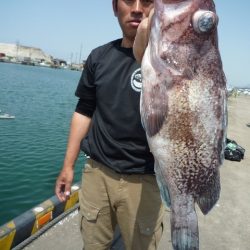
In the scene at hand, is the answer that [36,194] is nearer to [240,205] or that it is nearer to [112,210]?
[240,205]

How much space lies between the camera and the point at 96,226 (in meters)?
3.20

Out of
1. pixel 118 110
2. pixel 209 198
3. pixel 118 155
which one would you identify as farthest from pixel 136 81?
pixel 209 198

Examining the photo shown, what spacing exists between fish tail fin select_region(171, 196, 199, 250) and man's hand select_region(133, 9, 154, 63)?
1.08m

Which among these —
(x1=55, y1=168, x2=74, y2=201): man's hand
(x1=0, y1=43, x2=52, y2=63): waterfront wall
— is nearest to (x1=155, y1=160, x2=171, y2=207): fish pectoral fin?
(x1=55, y1=168, x2=74, y2=201): man's hand

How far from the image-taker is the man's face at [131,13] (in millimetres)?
2646

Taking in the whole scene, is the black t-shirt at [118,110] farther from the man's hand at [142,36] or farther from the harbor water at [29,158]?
the harbor water at [29,158]

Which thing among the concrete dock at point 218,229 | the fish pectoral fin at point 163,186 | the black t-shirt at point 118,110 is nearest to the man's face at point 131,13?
the black t-shirt at point 118,110

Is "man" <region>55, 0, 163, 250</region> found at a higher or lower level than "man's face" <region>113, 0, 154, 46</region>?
lower

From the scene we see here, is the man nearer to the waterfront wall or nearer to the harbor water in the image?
the harbor water

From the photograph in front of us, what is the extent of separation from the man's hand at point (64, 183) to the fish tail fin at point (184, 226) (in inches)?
53.0

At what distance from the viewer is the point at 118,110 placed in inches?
116

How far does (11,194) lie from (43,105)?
18303mm

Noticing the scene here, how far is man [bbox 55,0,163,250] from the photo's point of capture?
2.91 meters

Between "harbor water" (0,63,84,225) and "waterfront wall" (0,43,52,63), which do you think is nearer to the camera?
"harbor water" (0,63,84,225)
